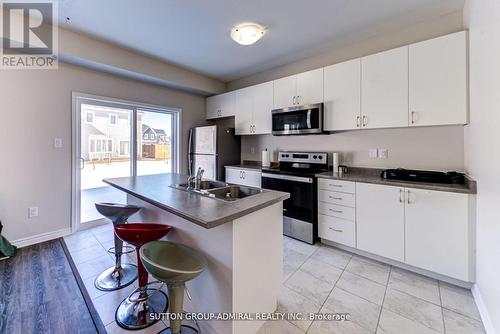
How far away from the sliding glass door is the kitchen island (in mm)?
2233

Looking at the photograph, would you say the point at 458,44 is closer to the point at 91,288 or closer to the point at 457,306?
the point at 457,306

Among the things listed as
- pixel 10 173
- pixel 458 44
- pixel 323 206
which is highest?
pixel 458 44

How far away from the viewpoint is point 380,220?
7.71 ft

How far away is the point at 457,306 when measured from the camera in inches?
68.9

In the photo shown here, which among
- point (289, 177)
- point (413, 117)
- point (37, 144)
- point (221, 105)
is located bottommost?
point (289, 177)

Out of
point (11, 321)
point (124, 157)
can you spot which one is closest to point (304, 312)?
point (11, 321)

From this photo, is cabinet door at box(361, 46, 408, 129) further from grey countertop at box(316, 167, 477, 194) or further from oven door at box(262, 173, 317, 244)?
oven door at box(262, 173, 317, 244)

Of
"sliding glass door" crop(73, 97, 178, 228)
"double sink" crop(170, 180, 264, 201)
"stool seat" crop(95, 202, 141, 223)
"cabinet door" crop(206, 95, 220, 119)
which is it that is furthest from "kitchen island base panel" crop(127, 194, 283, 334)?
"cabinet door" crop(206, 95, 220, 119)

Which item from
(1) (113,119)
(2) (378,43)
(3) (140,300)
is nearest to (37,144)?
(1) (113,119)

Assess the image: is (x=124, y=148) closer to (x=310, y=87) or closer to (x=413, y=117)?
(x=310, y=87)

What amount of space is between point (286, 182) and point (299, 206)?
37 cm

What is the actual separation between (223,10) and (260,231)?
2.27 meters

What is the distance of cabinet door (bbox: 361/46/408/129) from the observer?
92.4 inches

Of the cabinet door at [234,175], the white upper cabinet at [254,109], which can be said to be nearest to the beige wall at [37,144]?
the white upper cabinet at [254,109]
